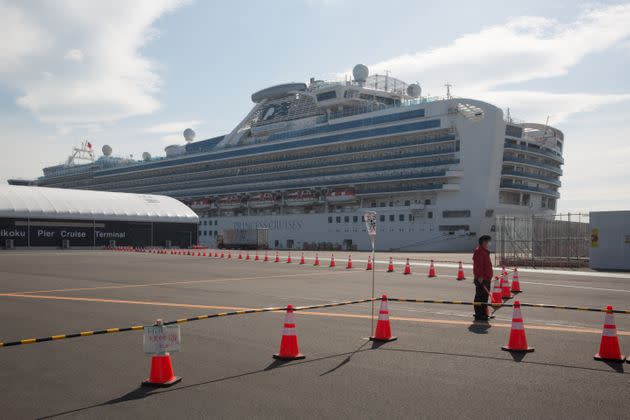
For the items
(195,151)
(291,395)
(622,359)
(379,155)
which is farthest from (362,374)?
(195,151)

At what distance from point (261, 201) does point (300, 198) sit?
7.98 m

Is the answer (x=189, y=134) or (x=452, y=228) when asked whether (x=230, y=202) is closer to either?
(x=189, y=134)

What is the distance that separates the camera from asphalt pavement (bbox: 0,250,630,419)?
575 cm

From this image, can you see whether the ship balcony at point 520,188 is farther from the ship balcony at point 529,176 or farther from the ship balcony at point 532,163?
the ship balcony at point 532,163

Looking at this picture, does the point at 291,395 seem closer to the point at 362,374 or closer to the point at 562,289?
the point at 362,374

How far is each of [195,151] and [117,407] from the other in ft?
309

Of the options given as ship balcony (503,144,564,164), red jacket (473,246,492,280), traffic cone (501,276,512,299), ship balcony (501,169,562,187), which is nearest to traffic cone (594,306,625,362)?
red jacket (473,246,492,280)

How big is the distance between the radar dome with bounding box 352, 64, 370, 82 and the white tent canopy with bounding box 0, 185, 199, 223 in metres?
28.6

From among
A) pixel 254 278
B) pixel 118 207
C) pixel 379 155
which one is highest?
pixel 379 155

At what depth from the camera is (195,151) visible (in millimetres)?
97500

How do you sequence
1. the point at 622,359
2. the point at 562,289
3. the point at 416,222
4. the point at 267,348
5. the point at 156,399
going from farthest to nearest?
the point at 416,222 → the point at 562,289 → the point at 267,348 → the point at 622,359 → the point at 156,399

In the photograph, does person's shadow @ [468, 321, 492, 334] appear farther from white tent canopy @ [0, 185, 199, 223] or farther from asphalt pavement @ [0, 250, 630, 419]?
white tent canopy @ [0, 185, 199, 223]

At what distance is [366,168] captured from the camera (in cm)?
6950

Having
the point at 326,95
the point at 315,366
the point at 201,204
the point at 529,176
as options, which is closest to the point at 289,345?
the point at 315,366
